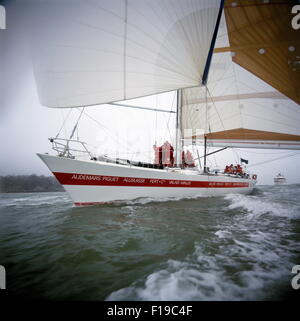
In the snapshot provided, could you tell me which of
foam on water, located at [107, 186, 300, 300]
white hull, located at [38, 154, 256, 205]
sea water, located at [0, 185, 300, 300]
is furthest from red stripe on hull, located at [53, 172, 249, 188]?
foam on water, located at [107, 186, 300, 300]

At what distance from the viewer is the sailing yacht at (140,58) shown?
3.93 meters

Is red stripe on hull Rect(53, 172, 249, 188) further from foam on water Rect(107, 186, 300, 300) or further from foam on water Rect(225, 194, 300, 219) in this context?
foam on water Rect(107, 186, 300, 300)

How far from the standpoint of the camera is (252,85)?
10898mm

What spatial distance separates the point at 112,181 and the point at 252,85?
40.0ft

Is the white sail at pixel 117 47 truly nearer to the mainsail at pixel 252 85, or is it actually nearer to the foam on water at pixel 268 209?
the mainsail at pixel 252 85

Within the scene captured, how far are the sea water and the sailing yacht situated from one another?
269cm

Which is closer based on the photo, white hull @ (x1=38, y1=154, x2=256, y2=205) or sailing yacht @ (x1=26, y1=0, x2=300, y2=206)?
sailing yacht @ (x1=26, y1=0, x2=300, y2=206)

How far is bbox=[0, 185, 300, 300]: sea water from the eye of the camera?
158 cm

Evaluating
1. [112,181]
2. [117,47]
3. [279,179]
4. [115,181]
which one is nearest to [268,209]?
[115,181]

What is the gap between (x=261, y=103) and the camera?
37.1 ft

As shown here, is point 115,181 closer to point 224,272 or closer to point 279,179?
point 224,272

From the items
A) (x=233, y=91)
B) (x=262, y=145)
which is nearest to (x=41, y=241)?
(x=233, y=91)
